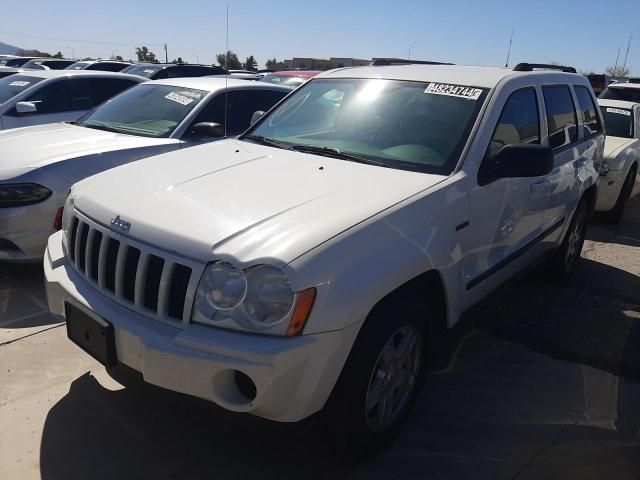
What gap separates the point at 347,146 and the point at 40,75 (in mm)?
6042

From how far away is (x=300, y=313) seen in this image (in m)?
2.12

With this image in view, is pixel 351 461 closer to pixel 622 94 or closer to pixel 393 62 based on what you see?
pixel 393 62

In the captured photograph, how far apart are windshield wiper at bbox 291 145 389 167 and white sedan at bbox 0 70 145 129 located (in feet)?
15.5

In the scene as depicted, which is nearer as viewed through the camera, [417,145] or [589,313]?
[417,145]

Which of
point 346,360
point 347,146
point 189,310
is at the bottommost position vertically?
point 346,360

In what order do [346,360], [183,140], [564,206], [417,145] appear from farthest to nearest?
[183,140]
[564,206]
[417,145]
[346,360]

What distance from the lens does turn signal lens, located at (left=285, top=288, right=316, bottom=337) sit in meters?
2.12

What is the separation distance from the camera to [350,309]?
7.27 feet

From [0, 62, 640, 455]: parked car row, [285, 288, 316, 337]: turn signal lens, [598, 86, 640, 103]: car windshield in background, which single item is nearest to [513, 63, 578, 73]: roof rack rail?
[0, 62, 640, 455]: parked car row

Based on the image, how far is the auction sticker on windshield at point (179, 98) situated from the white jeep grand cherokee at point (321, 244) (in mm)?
1951

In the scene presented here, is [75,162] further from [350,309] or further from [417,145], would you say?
[350,309]

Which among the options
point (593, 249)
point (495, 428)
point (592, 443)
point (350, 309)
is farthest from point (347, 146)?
point (593, 249)

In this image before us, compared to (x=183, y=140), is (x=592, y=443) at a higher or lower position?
lower

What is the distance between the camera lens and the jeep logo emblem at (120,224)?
247cm
